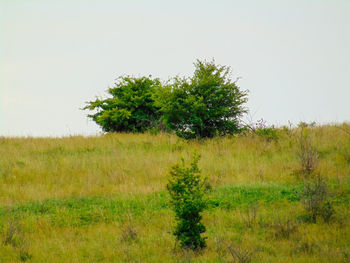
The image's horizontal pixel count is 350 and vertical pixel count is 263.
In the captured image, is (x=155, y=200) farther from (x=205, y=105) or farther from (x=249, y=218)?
(x=205, y=105)

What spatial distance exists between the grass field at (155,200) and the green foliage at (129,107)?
18.7ft

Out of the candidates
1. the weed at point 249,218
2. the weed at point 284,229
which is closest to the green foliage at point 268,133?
the weed at point 249,218

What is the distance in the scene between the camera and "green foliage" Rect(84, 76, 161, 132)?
24.6 metres

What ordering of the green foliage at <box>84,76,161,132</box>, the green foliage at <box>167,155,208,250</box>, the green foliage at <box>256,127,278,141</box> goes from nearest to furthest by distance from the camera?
the green foliage at <box>167,155,208,250</box> < the green foliage at <box>256,127,278,141</box> < the green foliage at <box>84,76,161,132</box>

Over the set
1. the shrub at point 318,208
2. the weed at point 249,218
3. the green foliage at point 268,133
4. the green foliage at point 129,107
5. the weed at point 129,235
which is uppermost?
the green foliage at point 129,107

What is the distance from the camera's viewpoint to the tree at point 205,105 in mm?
19141

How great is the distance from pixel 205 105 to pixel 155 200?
30.5ft

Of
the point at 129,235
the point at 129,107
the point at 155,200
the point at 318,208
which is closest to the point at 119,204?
the point at 155,200

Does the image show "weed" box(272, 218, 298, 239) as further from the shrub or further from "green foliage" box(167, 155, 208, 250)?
"green foliage" box(167, 155, 208, 250)

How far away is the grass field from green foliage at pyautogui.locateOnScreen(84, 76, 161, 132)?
569cm

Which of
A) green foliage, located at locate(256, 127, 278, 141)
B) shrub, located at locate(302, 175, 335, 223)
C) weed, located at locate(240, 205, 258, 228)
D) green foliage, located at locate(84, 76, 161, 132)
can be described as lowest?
weed, located at locate(240, 205, 258, 228)

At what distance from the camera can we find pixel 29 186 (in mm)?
12398

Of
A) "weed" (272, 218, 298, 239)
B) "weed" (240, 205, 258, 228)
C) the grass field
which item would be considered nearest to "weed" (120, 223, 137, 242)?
the grass field

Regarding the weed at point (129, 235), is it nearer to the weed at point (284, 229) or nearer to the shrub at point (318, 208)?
the weed at point (284, 229)
